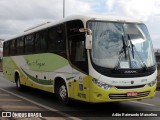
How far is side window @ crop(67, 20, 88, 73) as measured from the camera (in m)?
11.3

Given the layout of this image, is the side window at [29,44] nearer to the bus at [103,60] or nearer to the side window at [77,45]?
the bus at [103,60]

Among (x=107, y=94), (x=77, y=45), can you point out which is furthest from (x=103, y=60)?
(x=77, y=45)

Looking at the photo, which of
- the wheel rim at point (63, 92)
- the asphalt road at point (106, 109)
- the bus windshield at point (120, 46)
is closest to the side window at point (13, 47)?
the asphalt road at point (106, 109)

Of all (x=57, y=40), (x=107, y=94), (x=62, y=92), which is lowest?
(x=62, y=92)

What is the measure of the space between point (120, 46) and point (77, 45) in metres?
Answer: 1.42

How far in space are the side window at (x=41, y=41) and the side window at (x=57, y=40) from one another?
0.66 metres

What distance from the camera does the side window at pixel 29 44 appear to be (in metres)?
16.8

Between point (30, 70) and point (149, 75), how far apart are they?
732cm

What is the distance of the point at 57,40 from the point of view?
13445mm

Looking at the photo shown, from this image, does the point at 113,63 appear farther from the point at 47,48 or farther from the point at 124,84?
the point at 47,48

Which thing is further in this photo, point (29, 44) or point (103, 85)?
point (29, 44)

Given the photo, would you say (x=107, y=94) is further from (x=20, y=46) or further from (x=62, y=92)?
(x=20, y=46)

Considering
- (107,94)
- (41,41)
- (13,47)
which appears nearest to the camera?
(107,94)

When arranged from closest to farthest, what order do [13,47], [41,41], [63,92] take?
[63,92] < [41,41] < [13,47]
